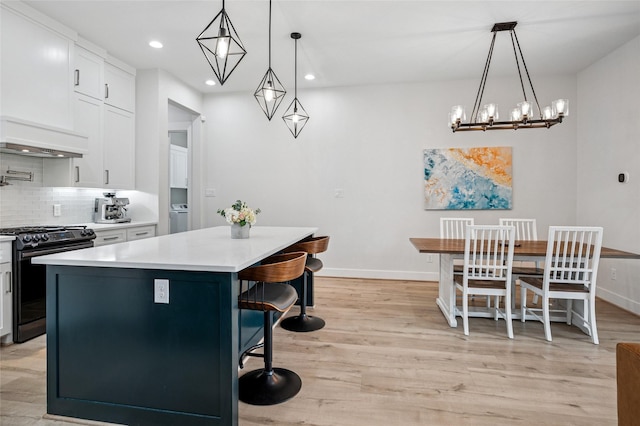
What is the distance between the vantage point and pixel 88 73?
3787mm

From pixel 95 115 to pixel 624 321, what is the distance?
5.89 metres

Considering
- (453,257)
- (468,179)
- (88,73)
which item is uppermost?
(88,73)

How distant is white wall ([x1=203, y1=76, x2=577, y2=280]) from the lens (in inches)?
187

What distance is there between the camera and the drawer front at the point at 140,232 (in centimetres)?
403

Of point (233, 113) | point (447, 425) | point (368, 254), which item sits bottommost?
point (447, 425)

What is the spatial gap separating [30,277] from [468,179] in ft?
16.5

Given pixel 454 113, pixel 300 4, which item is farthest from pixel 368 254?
pixel 300 4

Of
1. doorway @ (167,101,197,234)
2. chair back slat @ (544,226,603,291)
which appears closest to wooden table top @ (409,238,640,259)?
chair back slat @ (544,226,603,291)

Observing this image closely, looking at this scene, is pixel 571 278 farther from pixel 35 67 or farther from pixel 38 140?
pixel 35 67

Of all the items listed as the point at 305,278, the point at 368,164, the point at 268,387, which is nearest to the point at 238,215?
the point at 305,278

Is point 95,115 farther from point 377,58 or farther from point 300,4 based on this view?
point 377,58

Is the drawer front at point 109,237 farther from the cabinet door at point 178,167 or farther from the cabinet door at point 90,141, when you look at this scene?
the cabinet door at point 178,167

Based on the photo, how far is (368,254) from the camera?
520 cm

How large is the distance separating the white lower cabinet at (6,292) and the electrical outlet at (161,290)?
186 cm
